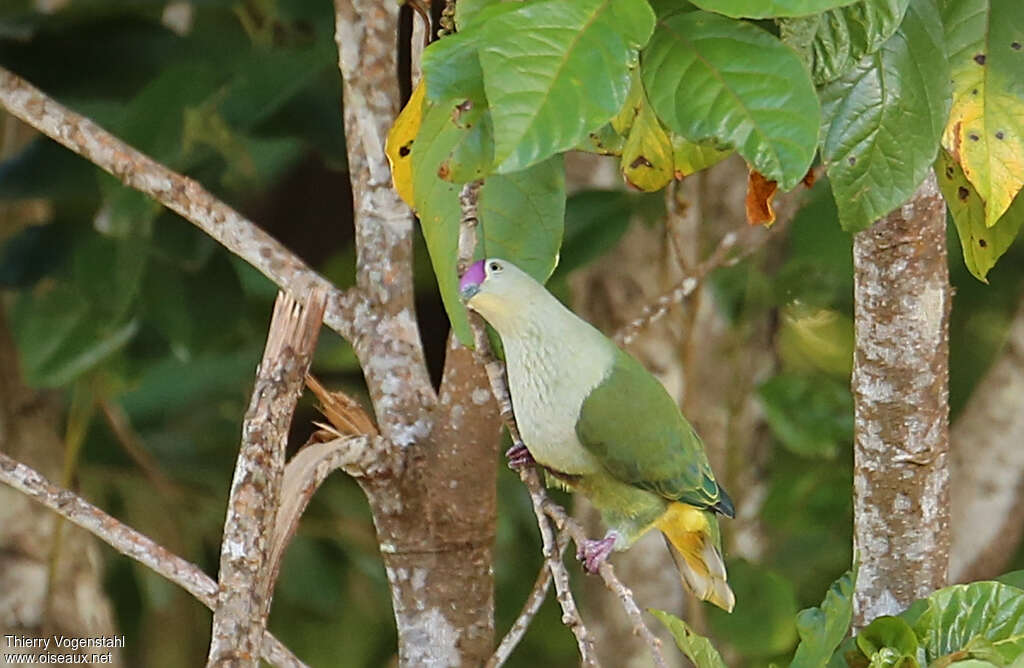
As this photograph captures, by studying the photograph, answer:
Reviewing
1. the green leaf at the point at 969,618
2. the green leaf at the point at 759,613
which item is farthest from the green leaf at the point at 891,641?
the green leaf at the point at 759,613

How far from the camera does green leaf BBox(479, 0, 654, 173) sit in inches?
25.0

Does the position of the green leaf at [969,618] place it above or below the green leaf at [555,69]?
below

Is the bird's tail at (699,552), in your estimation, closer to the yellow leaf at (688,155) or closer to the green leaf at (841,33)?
the yellow leaf at (688,155)

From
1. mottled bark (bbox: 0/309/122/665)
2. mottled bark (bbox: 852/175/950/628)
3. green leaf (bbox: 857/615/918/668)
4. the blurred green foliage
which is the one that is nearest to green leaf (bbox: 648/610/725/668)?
green leaf (bbox: 857/615/918/668)

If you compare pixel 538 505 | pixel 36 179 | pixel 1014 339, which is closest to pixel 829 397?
pixel 1014 339

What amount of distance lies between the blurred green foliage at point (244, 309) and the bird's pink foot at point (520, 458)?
50 cm

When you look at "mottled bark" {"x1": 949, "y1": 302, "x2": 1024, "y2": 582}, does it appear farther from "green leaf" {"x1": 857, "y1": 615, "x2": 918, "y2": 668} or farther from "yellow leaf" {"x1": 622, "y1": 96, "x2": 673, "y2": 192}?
"yellow leaf" {"x1": 622, "y1": 96, "x2": 673, "y2": 192}

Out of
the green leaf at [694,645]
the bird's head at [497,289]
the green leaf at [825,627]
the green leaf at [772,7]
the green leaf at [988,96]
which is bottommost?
the green leaf at [825,627]

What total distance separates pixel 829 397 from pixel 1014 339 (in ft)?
0.91

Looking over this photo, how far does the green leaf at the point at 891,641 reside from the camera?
3.01 feet

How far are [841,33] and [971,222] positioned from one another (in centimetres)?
23

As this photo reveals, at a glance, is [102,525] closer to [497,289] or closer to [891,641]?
[497,289]

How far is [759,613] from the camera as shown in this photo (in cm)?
170

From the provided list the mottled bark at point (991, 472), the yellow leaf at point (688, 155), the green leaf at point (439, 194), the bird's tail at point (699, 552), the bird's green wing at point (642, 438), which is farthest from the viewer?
the mottled bark at point (991, 472)
